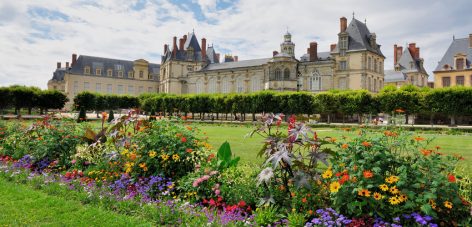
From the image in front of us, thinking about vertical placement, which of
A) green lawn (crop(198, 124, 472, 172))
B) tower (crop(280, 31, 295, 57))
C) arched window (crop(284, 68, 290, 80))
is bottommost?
green lawn (crop(198, 124, 472, 172))

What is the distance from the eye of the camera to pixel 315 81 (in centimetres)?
4541

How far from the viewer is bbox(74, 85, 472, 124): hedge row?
25.6 meters

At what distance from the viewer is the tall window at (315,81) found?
4510 centimetres

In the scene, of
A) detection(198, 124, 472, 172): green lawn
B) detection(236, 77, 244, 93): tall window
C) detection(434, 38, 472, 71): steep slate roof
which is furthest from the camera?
detection(236, 77, 244, 93): tall window

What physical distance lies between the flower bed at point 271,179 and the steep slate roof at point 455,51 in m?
42.2

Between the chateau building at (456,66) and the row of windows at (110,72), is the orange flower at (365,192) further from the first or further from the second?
the row of windows at (110,72)

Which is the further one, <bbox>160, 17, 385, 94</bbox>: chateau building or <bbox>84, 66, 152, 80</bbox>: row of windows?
<bbox>84, 66, 152, 80</bbox>: row of windows

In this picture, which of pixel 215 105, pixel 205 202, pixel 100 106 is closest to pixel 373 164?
pixel 205 202

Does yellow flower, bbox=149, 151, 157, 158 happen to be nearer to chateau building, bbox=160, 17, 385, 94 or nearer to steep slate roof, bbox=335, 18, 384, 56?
chateau building, bbox=160, 17, 385, 94

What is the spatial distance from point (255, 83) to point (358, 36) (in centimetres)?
1537

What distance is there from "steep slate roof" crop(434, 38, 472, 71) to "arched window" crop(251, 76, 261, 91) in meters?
22.5

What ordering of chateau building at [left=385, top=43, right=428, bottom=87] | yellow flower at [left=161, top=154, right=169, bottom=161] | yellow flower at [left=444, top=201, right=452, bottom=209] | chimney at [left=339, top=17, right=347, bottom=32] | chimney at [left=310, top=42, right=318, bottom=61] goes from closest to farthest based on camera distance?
yellow flower at [left=444, top=201, right=452, bottom=209]
yellow flower at [left=161, top=154, right=169, bottom=161]
chimney at [left=339, top=17, right=347, bottom=32]
chimney at [left=310, top=42, right=318, bottom=61]
chateau building at [left=385, top=43, right=428, bottom=87]

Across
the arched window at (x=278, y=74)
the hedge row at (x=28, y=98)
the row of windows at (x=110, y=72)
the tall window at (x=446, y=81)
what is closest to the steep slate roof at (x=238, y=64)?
the arched window at (x=278, y=74)

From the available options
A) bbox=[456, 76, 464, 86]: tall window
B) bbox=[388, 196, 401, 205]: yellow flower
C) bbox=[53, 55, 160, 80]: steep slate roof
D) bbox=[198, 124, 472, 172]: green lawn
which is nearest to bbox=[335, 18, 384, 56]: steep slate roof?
bbox=[456, 76, 464, 86]: tall window
